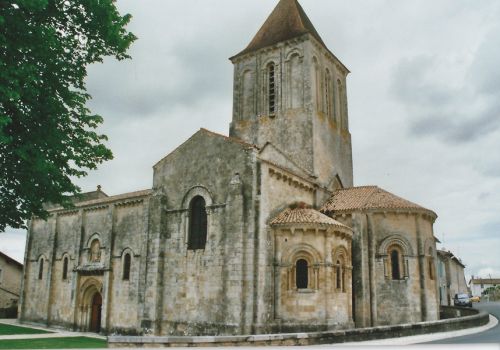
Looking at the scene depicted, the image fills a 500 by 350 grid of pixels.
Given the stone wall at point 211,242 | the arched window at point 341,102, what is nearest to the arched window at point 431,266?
the stone wall at point 211,242

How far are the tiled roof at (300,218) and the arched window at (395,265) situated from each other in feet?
10.0

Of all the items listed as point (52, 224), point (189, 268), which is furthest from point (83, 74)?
point (52, 224)

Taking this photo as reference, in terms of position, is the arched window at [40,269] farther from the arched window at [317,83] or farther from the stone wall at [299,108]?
the arched window at [317,83]

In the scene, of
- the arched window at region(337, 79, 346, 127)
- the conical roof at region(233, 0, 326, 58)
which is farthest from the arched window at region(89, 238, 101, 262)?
the arched window at region(337, 79, 346, 127)

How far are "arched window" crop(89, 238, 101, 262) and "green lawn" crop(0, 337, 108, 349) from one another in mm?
5652

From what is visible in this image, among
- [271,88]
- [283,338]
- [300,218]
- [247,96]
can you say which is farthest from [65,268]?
[283,338]

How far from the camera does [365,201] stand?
2233cm

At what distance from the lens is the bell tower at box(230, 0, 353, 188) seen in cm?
2598

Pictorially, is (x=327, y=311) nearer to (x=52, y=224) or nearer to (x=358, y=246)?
(x=358, y=246)

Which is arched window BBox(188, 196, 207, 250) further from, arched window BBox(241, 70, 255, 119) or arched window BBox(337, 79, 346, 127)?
arched window BBox(337, 79, 346, 127)

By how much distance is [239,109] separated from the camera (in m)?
29.0

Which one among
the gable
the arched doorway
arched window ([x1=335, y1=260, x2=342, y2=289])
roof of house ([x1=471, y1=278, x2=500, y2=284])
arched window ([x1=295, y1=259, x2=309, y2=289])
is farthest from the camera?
roof of house ([x1=471, y1=278, x2=500, y2=284])

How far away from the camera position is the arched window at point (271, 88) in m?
27.8

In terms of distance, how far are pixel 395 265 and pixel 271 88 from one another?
13095mm
